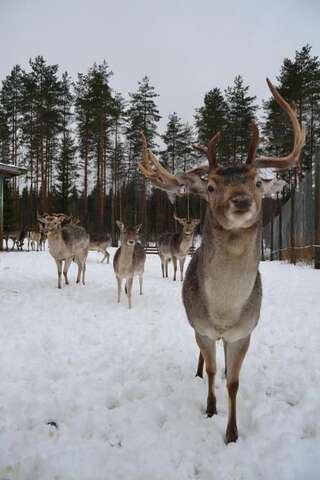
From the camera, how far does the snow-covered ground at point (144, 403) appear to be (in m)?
2.26

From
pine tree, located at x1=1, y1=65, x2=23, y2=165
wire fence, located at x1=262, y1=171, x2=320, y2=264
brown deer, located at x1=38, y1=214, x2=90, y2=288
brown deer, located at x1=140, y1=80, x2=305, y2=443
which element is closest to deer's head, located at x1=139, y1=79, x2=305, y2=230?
brown deer, located at x1=140, y1=80, x2=305, y2=443

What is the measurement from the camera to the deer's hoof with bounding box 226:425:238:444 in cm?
254

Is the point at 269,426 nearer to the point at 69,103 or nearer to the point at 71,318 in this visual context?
the point at 71,318

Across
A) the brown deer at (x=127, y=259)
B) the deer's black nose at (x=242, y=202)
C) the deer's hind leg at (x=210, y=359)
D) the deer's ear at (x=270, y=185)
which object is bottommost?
the deer's hind leg at (x=210, y=359)

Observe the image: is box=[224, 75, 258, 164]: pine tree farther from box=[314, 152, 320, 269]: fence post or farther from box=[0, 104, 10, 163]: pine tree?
box=[0, 104, 10, 163]: pine tree

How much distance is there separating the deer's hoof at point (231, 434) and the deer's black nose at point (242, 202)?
1.84m

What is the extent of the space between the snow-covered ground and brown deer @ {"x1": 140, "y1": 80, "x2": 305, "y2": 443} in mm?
302

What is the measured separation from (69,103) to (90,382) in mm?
31638

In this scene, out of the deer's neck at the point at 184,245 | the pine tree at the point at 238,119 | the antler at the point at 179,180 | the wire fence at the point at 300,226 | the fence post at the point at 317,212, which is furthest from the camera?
the pine tree at the point at 238,119

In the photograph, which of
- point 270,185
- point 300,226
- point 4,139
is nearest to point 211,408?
point 270,185

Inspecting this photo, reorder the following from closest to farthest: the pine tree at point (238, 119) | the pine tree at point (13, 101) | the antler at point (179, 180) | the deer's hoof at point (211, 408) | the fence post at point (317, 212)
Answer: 1. the antler at point (179, 180)
2. the deer's hoof at point (211, 408)
3. the fence post at point (317, 212)
4. the pine tree at point (238, 119)
5. the pine tree at point (13, 101)

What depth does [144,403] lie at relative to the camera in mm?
3074

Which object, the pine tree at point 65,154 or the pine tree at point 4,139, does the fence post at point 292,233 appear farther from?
the pine tree at point 4,139

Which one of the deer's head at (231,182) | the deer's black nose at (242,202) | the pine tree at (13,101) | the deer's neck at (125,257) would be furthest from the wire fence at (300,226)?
the pine tree at (13,101)
